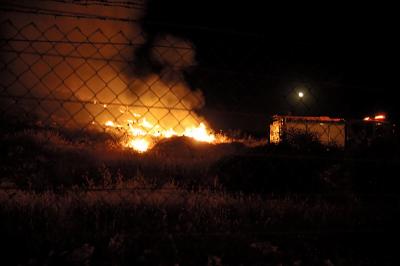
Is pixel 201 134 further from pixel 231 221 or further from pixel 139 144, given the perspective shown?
pixel 231 221

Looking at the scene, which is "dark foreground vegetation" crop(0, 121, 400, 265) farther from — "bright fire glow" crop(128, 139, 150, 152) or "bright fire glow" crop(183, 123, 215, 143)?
"bright fire glow" crop(183, 123, 215, 143)

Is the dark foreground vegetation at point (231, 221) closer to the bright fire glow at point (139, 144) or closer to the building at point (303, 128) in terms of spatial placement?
the building at point (303, 128)

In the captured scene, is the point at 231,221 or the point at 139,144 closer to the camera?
the point at 231,221

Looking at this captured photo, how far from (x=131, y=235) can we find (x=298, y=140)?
5.14 metres

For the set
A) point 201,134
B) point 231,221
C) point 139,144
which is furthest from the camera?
point 201,134

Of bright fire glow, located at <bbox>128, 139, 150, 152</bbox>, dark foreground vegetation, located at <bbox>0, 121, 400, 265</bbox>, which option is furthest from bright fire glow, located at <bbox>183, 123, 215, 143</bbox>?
dark foreground vegetation, located at <bbox>0, 121, 400, 265</bbox>

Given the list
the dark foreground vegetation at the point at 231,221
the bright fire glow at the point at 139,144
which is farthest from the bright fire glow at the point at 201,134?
the dark foreground vegetation at the point at 231,221

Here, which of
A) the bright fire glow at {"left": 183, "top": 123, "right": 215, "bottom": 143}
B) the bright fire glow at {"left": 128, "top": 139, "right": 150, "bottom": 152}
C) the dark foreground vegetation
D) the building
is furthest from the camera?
the bright fire glow at {"left": 183, "top": 123, "right": 215, "bottom": 143}

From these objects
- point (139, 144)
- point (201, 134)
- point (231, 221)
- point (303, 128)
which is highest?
point (303, 128)

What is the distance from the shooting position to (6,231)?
9.26 feet

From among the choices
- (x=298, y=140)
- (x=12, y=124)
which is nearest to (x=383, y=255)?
(x=298, y=140)

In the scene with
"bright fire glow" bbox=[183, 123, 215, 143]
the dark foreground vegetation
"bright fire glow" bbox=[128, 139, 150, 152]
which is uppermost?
"bright fire glow" bbox=[183, 123, 215, 143]

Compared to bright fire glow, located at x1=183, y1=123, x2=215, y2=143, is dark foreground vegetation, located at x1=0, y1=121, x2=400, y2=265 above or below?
below

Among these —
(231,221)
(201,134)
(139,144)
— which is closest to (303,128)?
(201,134)
